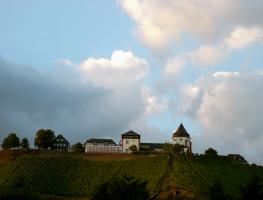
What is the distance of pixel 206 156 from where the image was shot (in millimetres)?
106062

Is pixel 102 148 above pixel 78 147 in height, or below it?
above

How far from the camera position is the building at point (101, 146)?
126 metres

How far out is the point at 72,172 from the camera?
9850cm

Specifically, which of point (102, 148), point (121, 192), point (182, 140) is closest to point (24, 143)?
point (102, 148)

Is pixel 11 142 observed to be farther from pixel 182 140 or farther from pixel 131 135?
pixel 182 140

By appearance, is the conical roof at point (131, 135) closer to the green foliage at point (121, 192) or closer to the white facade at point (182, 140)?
the white facade at point (182, 140)

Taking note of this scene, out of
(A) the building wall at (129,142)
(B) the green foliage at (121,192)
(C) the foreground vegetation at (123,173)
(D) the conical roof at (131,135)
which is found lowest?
(B) the green foliage at (121,192)

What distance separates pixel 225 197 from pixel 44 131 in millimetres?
69075

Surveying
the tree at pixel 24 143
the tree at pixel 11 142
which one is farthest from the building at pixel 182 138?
the tree at pixel 11 142

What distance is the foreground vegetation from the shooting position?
284 ft

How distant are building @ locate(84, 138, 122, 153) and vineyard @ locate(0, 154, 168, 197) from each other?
2022 cm

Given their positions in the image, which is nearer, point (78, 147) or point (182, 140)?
point (78, 147)

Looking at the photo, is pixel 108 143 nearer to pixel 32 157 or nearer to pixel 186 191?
pixel 32 157

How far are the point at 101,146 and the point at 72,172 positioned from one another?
3125 cm
